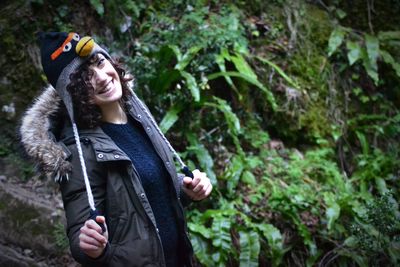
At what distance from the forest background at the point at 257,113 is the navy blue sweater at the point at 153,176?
1.78 meters

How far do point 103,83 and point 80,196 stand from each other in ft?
1.95

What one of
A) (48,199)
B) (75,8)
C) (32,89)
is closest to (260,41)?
(75,8)

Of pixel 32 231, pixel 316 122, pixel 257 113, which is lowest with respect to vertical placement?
pixel 316 122

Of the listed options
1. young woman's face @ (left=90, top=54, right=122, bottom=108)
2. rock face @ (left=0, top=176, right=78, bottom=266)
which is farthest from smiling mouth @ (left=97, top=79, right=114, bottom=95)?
rock face @ (left=0, top=176, right=78, bottom=266)

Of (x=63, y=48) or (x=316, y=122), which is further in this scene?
(x=316, y=122)

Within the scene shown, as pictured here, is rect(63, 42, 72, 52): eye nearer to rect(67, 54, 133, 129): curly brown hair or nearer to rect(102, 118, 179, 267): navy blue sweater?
rect(67, 54, 133, 129): curly brown hair

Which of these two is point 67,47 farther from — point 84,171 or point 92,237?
point 92,237

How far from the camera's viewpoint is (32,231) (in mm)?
4129

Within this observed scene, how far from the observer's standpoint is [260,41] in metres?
6.38

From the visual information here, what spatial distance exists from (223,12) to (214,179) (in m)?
2.58

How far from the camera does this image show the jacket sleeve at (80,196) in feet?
6.78

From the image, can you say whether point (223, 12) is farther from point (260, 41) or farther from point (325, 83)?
point (325, 83)

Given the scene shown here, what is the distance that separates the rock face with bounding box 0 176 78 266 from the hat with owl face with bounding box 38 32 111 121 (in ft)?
7.52

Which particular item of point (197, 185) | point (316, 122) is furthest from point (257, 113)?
point (197, 185)
